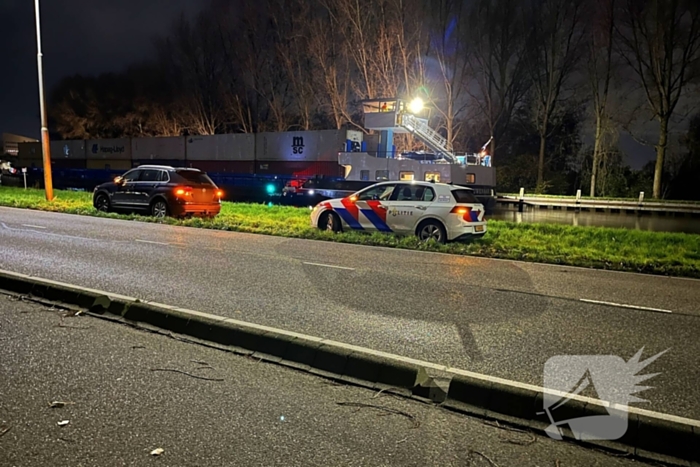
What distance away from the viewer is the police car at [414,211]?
12.2 m

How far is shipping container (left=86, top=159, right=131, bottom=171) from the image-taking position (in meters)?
40.0

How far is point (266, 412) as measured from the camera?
365 cm

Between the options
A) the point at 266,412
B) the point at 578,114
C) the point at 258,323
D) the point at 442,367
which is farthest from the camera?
the point at 578,114

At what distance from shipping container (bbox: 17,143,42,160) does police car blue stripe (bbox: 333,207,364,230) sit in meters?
44.0

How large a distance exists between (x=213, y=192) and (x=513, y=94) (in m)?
33.0

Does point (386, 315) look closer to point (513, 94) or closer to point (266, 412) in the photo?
point (266, 412)

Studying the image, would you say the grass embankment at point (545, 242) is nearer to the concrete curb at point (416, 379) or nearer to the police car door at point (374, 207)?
the police car door at point (374, 207)

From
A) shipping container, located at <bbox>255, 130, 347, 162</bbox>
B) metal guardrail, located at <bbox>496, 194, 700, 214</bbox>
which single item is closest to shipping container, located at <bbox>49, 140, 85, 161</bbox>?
shipping container, located at <bbox>255, 130, 347, 162</bbox>

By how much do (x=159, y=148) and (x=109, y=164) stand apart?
19.1 feet

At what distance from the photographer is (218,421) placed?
3.51m

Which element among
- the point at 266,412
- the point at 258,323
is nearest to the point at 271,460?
the point at 266,412

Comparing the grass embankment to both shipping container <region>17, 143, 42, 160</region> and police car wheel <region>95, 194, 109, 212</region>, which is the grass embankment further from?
shipping container <region>17, 143, 42, 160</region>

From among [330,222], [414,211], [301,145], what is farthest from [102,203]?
[301,145]

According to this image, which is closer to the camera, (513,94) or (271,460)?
(271,460)
